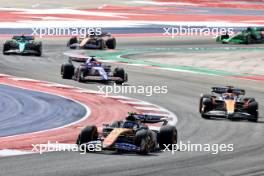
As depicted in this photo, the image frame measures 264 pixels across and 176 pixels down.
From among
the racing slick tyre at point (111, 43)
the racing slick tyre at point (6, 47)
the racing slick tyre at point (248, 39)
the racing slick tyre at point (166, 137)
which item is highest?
the racing slick tyre at point (166, 137)

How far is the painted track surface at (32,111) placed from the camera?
2489 centimetres

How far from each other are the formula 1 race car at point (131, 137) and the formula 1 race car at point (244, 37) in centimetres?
3785

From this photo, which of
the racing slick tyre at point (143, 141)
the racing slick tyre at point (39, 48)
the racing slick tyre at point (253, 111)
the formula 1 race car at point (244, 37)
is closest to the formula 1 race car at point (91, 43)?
the racing slick tyre at point (39, 48)

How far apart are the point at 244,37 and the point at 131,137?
38.9 meters

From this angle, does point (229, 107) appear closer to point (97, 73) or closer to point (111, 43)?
point (97, 73)

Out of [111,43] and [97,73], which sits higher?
[97,73]

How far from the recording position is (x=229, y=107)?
89.0 feet

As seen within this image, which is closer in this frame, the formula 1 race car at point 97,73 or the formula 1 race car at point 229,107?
the formula 1 race car at point 229,107

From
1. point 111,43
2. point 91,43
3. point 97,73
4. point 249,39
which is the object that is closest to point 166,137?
point 97,73

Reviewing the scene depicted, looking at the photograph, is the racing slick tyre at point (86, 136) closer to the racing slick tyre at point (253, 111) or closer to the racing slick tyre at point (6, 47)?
the racing slick tyre at point (253, 111)

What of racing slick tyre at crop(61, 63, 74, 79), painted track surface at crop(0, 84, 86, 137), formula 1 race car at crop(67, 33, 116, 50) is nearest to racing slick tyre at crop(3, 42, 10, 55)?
formula 1 race car at crop(67, 33, 116, 50)

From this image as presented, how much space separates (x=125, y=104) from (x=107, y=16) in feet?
150

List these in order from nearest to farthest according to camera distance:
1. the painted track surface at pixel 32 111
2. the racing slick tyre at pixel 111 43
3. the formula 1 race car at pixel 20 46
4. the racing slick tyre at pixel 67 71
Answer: the painted track surface at pixel 32 111 → the racing slick tyre at pixel 67 71 → the formula 1 race car at pixel 20 46 → the racing slick tyre at pixel 111 43

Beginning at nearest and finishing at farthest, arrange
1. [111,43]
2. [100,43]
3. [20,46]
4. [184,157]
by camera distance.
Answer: [184,157] < [20,46] < [100,43] < [111,43]
